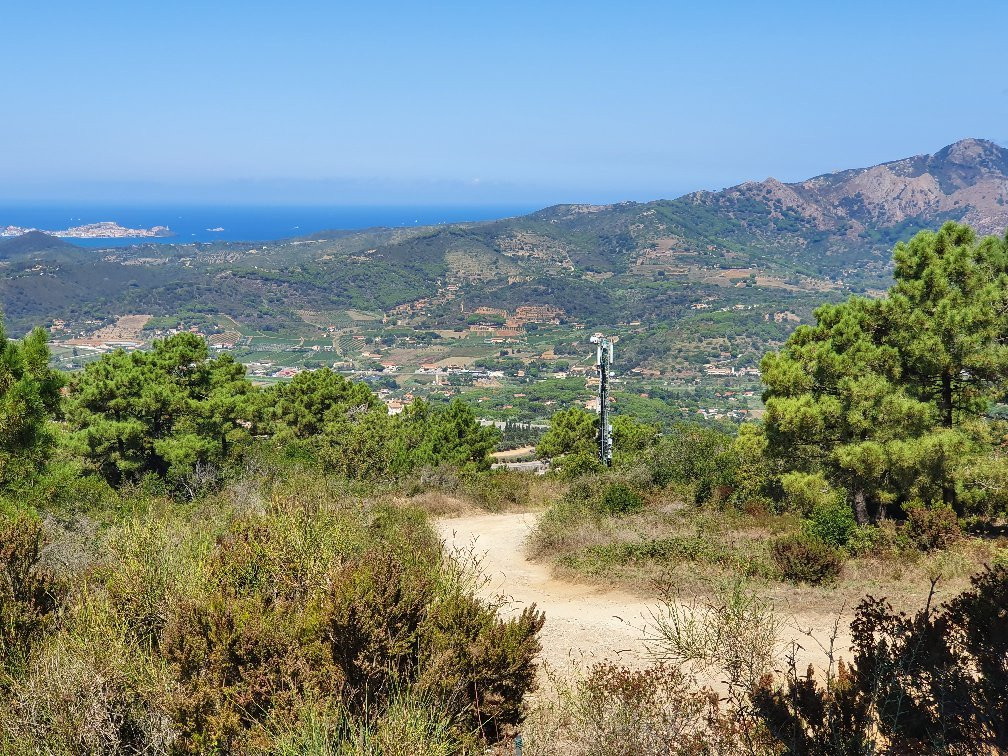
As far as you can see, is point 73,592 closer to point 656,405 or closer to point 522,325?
point 656,405

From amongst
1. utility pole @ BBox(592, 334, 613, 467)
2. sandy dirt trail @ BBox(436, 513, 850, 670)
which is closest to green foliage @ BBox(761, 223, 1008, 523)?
sandy dirt trail @ BBox(436, 513, 850, 670)

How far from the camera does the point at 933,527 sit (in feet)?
29.5

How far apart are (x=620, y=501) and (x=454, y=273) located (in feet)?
464

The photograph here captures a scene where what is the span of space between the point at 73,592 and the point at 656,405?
64.6 m

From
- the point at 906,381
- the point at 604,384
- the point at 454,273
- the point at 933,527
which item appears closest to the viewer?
the point at 933,527

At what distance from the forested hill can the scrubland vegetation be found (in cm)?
10751

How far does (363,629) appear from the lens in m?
3.75

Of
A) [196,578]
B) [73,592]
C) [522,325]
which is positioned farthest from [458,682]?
[522,325]

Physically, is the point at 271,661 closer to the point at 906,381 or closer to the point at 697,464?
the point at 906,381

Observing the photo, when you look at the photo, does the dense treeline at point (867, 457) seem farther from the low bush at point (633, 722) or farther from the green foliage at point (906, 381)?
the low bush at point (633, 722)

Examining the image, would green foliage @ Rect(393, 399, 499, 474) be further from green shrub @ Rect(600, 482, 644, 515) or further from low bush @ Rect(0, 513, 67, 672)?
low bush @ Rect(0, 513, 67, 672)

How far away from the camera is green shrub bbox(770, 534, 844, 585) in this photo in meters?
8.13

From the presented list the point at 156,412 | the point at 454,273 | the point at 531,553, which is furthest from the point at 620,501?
the point at 454,273

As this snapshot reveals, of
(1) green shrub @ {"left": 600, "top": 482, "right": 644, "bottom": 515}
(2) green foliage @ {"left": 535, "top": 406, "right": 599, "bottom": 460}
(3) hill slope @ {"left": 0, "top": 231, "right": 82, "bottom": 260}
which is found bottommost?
(2) green foliage @ {"left": 535, "top": 406, "right": 599, "bottom": 460}
